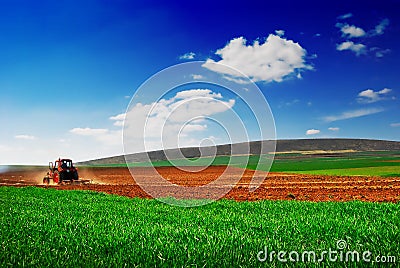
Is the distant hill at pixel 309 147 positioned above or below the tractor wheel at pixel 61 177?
above

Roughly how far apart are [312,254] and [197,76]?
12.4 meters

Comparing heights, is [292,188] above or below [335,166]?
below

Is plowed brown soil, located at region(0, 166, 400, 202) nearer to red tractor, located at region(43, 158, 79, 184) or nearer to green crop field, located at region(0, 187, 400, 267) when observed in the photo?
red tractor, located at region(43, 158, 79, 184)

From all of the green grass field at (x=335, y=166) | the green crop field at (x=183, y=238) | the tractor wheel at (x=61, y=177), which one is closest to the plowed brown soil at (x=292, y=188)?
the tractor wheel at (x=61, y=177)

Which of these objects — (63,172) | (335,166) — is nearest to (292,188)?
(63,172)

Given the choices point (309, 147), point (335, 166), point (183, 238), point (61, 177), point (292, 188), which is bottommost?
point (292, 188)

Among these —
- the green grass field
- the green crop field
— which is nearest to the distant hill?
the green grass field

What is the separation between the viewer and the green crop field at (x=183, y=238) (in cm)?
626

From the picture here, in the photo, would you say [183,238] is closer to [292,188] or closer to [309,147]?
[292,188]

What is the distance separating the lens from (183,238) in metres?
7.97

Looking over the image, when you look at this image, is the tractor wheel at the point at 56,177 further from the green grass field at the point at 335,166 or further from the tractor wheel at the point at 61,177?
the green grass field at the point at 335,166

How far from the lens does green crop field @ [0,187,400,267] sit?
6258 millimetres

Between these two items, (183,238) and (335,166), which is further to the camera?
(335,166)

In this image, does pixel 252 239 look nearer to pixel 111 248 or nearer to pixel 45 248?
pixel 111 248
